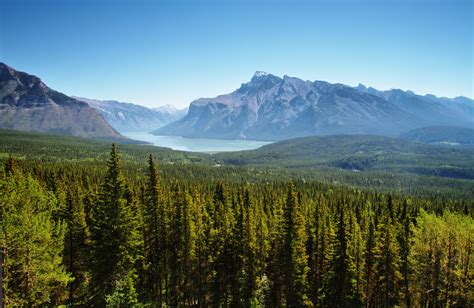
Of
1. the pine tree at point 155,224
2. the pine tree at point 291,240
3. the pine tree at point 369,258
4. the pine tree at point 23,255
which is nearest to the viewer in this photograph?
the pine tree at point 23,255

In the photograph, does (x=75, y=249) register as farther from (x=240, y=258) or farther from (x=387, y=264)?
(x=387, y=264)

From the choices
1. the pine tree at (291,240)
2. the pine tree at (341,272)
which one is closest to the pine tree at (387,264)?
the pine tree at (341,272)

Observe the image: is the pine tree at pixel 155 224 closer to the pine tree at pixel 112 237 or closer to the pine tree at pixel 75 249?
the pine tree at pixel 112 237

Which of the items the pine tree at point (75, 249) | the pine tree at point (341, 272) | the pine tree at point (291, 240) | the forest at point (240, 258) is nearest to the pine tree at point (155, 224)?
the forest at point (240, 258)

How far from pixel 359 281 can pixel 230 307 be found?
19.6 m

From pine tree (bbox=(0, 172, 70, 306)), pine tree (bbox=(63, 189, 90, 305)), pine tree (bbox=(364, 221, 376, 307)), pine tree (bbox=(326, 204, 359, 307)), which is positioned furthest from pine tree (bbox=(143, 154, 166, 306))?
pine tree (bbox=(364, 221, 376, 307))

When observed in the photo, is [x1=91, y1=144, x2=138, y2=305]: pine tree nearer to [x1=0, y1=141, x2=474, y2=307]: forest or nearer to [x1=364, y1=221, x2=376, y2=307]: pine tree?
[x1=0, y1=141, x2=474, y2=307]: forest

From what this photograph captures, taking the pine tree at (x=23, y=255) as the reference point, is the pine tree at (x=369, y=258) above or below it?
below

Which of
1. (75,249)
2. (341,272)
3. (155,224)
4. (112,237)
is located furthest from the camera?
(341,272)

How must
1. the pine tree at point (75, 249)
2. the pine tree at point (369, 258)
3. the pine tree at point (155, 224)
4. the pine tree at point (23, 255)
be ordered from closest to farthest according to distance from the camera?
the pine tree at point (23, 255) < the pine tree at point (155, 224) < the pine tree at point (75, 249) < the pine tree at point (369, 258)

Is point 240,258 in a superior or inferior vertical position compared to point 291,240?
inferior

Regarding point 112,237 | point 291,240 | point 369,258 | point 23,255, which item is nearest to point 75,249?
point 112,237

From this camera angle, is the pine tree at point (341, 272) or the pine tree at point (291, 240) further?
the pine tree at point (341, 272)

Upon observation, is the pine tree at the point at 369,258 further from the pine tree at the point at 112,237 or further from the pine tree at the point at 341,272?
the pine tree at the point at 112,237
